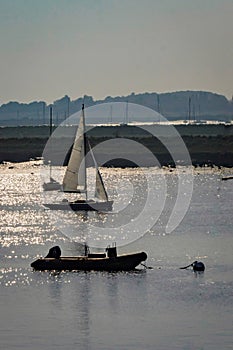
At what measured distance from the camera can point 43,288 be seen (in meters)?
50.5

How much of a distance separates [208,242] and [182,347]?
30.9 m

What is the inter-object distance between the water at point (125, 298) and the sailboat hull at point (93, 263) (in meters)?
0.73

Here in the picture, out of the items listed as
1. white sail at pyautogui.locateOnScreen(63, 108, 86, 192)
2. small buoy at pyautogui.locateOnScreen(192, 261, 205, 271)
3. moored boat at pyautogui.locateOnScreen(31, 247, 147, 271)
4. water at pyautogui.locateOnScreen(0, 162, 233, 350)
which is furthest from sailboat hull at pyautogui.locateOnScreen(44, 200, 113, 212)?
small buoy at pyautogui.locateOnScreen(192, 261, 205, 271)

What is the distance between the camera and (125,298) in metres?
47.8

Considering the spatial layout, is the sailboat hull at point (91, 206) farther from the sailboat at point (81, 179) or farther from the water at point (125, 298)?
the water at point (125, 298)

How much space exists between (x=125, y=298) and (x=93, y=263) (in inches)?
301

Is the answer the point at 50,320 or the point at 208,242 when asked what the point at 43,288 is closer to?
the point at 50,320

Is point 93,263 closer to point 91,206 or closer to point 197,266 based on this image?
point 197,266

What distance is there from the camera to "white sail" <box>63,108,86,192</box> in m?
87.8

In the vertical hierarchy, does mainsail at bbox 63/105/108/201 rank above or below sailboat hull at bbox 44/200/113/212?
above

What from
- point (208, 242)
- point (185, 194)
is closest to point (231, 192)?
point (185, 194)

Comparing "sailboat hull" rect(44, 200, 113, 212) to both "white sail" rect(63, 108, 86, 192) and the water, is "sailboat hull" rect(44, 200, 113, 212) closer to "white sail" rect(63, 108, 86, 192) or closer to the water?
"white sail" rect(63, 108, 86, 192)

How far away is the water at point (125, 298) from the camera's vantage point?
1567 inches

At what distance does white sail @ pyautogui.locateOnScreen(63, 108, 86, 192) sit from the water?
10333 mm
